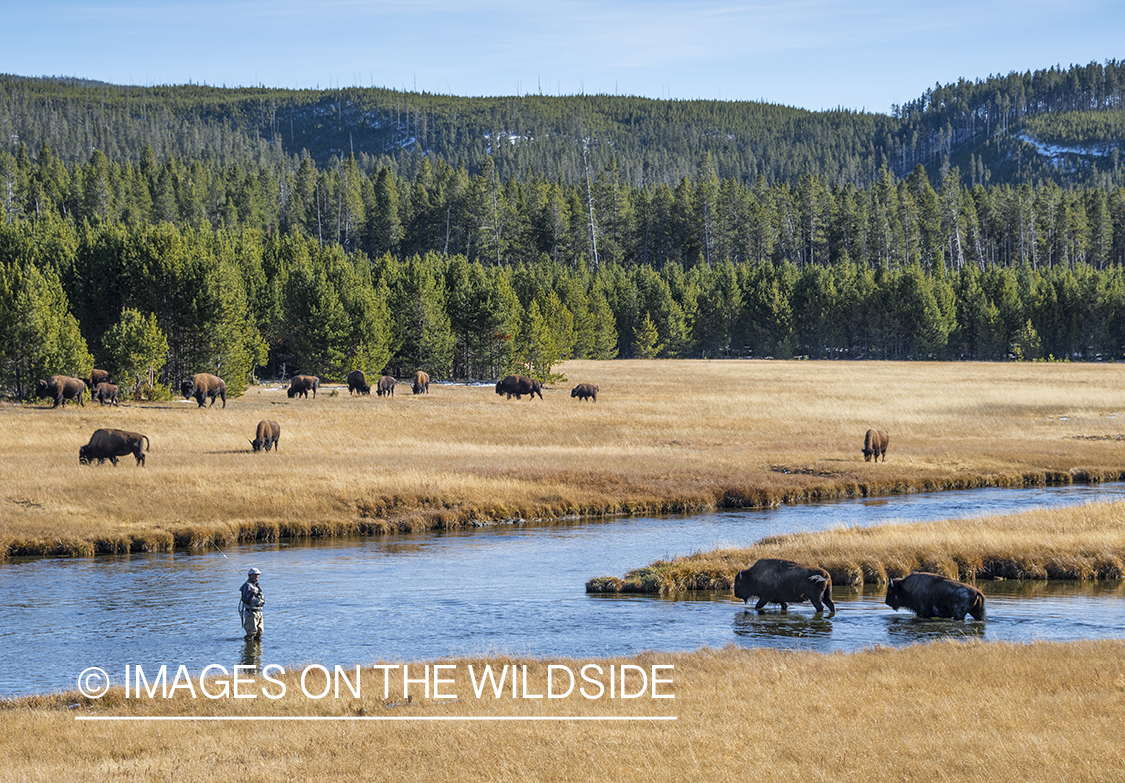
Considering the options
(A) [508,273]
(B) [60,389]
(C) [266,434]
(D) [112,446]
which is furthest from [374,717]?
(A) [508,273]

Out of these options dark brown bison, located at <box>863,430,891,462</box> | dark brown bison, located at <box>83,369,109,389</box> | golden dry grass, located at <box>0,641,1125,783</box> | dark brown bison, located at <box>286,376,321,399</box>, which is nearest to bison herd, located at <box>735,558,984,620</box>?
golden dry grass, located at <box>0,641,1125,783</box>

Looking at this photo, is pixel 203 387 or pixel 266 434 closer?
pixel 266 434

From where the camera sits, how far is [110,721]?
42.8 feet

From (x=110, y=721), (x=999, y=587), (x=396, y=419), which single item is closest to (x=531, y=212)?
(x=396, y=419)

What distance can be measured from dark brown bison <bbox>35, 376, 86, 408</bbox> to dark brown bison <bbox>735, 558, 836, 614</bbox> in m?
44.9

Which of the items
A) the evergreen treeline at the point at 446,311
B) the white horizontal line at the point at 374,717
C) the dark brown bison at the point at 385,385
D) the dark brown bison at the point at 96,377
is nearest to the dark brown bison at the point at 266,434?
the evergreen treeline at the point at 446,311

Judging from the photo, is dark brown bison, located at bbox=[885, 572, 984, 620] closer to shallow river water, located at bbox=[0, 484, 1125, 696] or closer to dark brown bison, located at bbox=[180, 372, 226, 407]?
shallow river water, located at bbox=[0, 484, 1125, 696]

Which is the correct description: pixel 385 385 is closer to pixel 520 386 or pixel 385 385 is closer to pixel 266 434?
pixel 520 386

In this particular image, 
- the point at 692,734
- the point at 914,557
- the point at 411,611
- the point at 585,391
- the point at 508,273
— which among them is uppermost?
the point at 508,273

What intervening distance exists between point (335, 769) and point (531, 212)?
154304 mm

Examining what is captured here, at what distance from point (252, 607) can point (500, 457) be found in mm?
25230

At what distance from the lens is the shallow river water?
1850 centimetres

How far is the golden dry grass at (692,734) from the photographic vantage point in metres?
10.5

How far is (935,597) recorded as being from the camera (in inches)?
824
